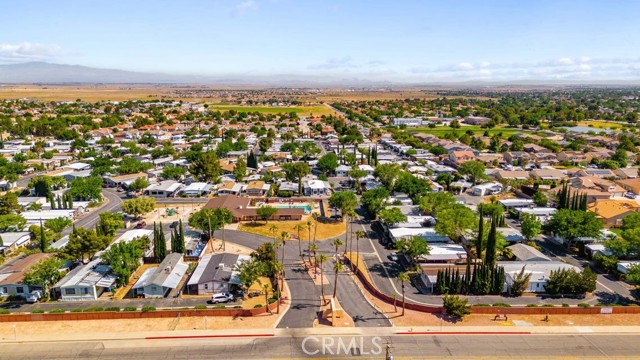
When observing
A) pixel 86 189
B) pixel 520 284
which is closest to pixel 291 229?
pixel 520 284

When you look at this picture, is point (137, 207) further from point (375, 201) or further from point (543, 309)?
point (543, 309)

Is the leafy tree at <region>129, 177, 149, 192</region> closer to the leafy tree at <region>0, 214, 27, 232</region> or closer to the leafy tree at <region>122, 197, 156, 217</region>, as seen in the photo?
the leafy tree at <region>122, 197, 156, 217</region>

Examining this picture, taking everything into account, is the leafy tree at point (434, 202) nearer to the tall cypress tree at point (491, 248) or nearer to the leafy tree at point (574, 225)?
the leafy tree at point (574, 225)

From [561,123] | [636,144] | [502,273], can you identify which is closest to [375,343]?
[502,273]

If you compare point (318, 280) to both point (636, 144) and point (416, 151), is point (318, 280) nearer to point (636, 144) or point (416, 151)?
point (416, 151)

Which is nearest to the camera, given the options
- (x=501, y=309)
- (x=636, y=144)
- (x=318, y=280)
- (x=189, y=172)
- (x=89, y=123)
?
(x=501, y=309)
